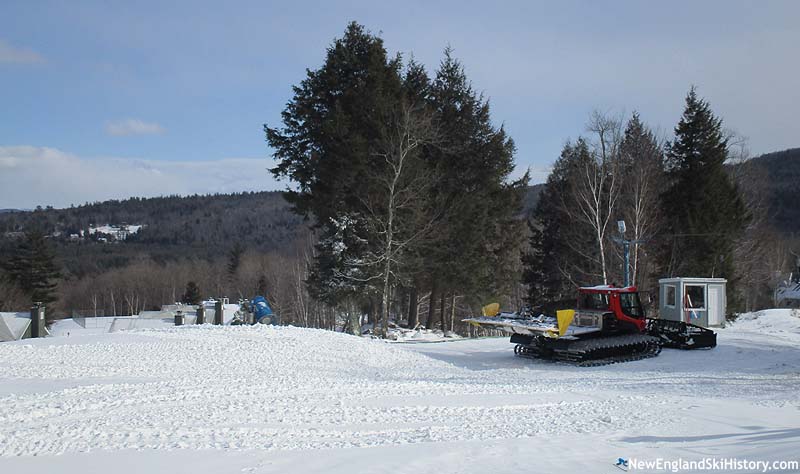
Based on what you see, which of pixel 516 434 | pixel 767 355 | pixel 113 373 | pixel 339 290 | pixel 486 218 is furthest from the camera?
pixel 486 218

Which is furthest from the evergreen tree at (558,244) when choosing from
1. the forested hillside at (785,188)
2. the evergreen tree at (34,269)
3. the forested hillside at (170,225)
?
the forested hillside at (170,225)

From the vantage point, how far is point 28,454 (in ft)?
21.6

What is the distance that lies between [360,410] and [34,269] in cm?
4975

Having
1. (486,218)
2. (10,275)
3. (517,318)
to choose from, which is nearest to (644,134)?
(486,218)

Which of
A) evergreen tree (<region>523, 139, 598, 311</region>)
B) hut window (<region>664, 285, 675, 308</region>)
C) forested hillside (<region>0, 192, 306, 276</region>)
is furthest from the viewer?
forested hillside (<region>0, 192, 306, 276</region>)

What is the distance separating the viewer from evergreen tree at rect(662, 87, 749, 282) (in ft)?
104

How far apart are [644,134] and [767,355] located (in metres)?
19.9

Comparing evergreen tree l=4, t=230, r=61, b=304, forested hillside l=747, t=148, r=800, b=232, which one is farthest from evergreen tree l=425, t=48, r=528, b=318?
forested hillside l=747, t=148, r=800, b=232

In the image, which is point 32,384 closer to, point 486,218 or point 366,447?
point 366,447

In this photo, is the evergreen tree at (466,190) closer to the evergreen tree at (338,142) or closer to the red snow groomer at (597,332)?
the evergreen tree at (338,142)

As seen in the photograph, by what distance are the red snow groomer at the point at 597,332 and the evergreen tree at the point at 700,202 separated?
15078 mm

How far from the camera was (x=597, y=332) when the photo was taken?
1692cm

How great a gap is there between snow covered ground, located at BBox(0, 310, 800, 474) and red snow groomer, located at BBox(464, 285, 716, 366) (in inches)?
23.3

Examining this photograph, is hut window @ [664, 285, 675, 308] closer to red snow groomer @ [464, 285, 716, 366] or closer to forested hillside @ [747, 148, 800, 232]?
red snow groomer @ [464, 285, 716, 366]
